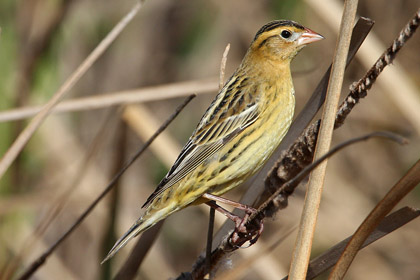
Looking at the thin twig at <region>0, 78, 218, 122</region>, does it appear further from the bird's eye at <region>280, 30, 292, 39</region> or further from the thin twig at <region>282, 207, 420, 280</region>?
the thin twig at <region>282, 207, 420, 280</region>

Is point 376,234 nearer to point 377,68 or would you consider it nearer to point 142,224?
point 377,68

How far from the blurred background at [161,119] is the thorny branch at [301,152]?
1116 millimetres

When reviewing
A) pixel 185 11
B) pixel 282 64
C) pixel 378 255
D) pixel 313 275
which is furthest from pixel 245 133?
pixel 185 11

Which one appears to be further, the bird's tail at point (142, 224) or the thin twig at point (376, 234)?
the bird's tail at point (142, 224)

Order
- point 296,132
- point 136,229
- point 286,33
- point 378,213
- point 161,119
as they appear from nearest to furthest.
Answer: point 378,213 → point 296,132 → point 136,229 → point 286,33 → point 161,119

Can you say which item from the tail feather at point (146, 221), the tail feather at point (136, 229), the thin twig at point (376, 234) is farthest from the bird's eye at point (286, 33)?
the thin twig at point (376, 234)

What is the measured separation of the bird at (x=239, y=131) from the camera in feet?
9.76

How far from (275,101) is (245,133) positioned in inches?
9.3

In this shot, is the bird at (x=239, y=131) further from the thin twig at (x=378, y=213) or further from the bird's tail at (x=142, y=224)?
the thin twig at (x=378, y=213)

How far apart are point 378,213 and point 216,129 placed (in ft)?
5.00

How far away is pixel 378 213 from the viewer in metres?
1.79

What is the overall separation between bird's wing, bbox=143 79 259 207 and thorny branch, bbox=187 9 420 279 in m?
0.79

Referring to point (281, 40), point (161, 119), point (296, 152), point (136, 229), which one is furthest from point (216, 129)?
point (161, 119)

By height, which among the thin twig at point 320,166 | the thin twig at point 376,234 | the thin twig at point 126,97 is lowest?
the thin twig at point 376,234
